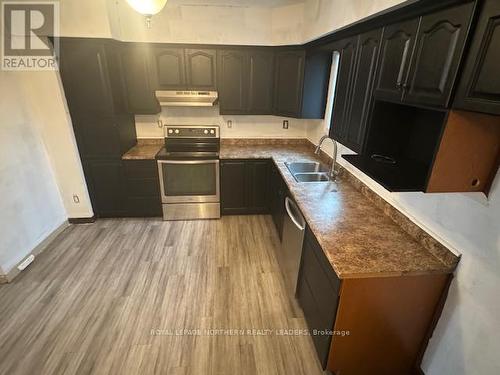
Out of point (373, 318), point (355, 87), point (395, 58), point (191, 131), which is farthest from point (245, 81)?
point (373, 318)

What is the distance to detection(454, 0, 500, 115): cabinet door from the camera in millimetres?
861

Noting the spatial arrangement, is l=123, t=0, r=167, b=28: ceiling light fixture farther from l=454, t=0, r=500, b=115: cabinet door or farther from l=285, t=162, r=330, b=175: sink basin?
l=285, t=162, r=330, b=175: sink basin

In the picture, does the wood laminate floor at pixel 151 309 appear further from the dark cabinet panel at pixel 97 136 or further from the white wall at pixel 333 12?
the white wall at pixel 333 12

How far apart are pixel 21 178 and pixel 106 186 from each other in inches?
33.0

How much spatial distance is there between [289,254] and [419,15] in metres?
1.89

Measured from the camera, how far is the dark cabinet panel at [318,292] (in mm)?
1444

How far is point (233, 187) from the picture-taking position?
346cm

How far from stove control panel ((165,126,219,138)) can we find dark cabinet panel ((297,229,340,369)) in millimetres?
2288

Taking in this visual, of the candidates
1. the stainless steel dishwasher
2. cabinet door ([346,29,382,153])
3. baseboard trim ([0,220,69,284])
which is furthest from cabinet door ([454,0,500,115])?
baseboard trim ([0,220,69,284])

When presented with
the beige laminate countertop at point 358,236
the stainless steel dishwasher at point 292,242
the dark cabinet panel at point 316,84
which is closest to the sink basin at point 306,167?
the beige laminate countertop at point 358,236

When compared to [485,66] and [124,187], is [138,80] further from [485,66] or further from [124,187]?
[485,66]

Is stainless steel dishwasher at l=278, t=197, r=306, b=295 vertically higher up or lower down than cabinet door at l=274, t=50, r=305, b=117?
lower down

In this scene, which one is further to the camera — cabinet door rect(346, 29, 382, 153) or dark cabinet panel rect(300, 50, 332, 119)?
dark cabinet panel rect(300, 50, 332, 119)

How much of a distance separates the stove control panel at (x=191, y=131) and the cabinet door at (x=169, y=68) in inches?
21.1
